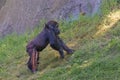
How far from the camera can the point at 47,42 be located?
372 inches

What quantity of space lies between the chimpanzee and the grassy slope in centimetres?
20

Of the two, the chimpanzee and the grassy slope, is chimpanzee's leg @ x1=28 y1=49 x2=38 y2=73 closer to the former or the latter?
the chimpanzee

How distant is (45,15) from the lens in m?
13.9

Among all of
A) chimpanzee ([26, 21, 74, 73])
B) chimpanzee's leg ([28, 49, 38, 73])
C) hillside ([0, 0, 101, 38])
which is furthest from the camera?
hillside ([0, 0, 101, 38])

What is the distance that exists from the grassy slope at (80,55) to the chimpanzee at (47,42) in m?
0.20

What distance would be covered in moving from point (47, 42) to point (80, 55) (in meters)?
0.89

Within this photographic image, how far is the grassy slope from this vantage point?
7965 millimetres

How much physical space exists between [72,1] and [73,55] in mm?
4168

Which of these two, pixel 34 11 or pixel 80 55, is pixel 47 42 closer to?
pixel 80 55

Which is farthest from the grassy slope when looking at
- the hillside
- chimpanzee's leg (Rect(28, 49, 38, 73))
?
the hillside

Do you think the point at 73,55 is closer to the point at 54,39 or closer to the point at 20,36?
the point at 54,39

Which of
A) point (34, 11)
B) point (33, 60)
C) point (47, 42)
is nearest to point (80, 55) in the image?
point (47, 42)

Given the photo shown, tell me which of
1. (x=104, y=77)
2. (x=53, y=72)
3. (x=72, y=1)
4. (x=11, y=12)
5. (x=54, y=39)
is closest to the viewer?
(x=104, y=77)

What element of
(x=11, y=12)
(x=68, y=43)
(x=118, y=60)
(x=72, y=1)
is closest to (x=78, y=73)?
(x=118, y=60)
